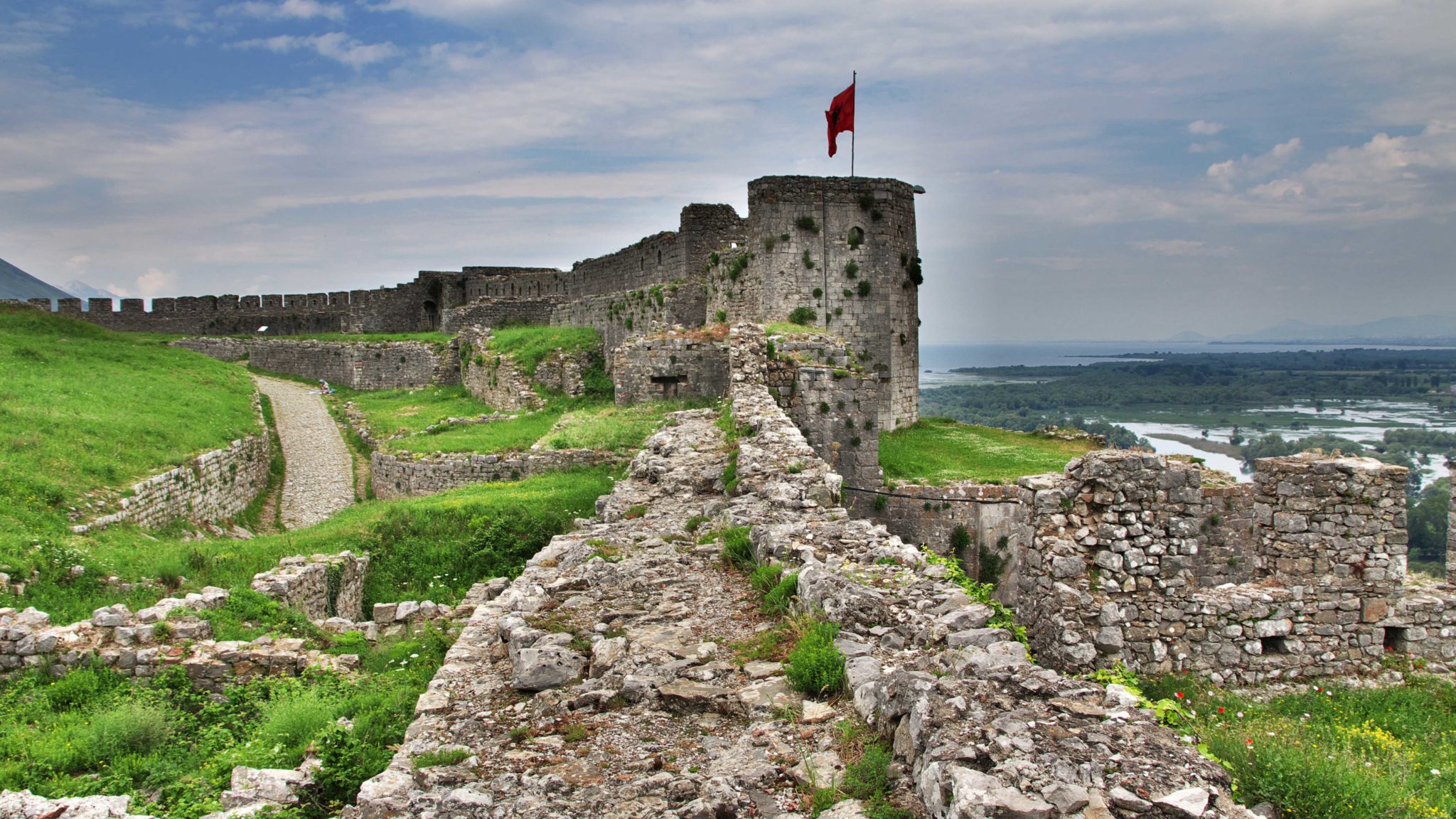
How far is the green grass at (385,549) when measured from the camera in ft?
31.7

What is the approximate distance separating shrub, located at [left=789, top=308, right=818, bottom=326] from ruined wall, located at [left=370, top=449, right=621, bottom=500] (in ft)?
31.4

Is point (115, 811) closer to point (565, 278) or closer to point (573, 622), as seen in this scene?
point (573, 622)

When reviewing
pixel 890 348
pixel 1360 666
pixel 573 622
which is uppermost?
pixel 890 348

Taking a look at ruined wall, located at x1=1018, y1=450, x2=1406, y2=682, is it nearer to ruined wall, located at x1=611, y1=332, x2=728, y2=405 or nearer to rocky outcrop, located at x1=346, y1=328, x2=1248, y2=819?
rocky outcrop, located at x1=346, y1=328, x2=1248, y2=819

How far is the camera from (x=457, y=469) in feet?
60.1

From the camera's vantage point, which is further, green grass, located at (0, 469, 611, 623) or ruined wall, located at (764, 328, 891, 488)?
ruined wall, located at (764, 328, 891, 488)

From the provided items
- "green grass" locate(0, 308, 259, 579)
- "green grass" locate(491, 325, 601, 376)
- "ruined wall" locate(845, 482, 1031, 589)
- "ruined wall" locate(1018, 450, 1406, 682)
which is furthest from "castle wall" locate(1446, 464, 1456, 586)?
"green grass" locate(491, 325, 601, 376)

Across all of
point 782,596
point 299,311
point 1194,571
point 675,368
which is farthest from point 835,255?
point 299,311

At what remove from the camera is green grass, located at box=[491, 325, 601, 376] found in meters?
26.7

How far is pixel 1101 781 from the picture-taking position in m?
3.13

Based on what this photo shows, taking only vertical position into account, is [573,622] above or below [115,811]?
above

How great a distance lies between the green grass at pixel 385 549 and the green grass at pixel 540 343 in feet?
41.2

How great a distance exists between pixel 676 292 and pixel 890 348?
664cm

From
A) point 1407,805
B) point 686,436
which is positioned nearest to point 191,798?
point 1407,805
